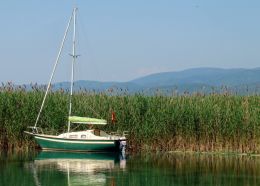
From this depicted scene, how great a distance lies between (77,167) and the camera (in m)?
36.7

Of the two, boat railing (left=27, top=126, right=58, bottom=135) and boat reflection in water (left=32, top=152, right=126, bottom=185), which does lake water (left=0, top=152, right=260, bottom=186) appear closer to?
boat reflection in water (left=32, top=152, right=126, bottom=185)

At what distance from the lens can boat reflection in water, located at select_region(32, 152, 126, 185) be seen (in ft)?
104

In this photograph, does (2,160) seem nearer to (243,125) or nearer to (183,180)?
(183,180)

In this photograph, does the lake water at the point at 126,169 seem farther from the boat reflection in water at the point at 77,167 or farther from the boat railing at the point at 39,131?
the boat railing at the point at 39,131

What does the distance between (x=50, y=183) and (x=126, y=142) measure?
44.0 feet

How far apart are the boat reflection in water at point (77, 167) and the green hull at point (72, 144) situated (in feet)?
1.67

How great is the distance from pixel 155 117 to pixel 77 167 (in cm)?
888

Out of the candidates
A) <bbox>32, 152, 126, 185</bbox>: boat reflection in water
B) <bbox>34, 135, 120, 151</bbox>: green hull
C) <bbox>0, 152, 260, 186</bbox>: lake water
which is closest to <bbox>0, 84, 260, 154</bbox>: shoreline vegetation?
<bbox>34, 135, 120, 151</bbox>: green hull

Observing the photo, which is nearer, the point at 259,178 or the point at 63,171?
the point at 259,178

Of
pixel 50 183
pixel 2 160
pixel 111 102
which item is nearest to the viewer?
pixel 50 183

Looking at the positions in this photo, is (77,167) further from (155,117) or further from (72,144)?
(155,117)

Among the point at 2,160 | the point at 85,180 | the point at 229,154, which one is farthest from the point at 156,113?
the point at 85,180

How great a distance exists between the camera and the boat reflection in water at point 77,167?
3177 centimetres

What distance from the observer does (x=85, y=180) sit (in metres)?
31.7
